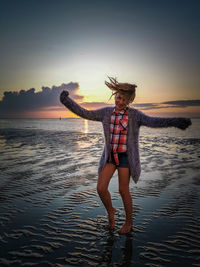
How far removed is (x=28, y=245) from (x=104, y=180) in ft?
4.55

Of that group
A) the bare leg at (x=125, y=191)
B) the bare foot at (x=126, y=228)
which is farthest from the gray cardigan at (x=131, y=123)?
the bare foot at (x=126, y=228)

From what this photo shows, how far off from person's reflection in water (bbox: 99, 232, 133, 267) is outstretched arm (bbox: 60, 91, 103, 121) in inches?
73.5

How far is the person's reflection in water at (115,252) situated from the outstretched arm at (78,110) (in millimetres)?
1867

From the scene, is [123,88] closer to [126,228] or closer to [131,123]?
Answer: [131,123]

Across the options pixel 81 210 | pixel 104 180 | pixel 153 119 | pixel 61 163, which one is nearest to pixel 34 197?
pixel 81 210

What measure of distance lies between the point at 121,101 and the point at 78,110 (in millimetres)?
683

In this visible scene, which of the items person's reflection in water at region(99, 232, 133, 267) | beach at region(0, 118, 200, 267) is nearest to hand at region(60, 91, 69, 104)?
beach at region(0, 118, 200, 267)

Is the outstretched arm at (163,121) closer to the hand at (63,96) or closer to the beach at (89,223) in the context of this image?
the hand at (63,96)

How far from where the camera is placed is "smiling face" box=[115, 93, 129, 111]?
10.8ft

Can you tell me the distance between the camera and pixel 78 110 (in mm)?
3375

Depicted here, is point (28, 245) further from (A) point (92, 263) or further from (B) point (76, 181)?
(B) point (76, 181)

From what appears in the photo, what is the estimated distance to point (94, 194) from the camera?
516 cm

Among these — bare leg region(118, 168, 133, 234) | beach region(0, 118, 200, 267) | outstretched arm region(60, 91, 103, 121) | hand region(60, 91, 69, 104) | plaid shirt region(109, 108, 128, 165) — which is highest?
hand region(60, 91, 69, 104)

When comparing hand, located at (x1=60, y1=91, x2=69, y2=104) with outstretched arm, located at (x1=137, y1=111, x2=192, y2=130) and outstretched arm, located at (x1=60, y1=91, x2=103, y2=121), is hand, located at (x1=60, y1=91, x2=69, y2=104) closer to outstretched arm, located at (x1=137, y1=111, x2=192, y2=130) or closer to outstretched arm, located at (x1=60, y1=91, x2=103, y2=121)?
outstretched arm, located at (x1=60, y1=91, x2=103, y2=121)
